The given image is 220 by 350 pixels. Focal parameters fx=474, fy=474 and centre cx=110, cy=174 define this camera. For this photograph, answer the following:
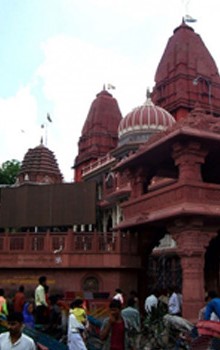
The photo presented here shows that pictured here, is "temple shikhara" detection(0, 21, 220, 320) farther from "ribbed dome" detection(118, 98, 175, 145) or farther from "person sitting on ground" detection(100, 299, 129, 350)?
"ribbed dome" detection(118, 98, 175, 145)

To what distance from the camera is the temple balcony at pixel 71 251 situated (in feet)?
49.6

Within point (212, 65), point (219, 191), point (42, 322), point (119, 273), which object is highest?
point (212, 65)

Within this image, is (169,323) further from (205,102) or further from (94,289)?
(205,102)

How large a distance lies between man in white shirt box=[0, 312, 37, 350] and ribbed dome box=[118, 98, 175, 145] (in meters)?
25.8

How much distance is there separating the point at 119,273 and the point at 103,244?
1.09 m

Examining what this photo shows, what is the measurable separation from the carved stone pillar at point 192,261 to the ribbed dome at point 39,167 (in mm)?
26185

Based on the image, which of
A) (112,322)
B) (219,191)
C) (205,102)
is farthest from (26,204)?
(205,102)

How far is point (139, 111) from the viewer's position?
101ft

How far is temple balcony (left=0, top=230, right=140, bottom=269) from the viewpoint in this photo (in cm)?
1512

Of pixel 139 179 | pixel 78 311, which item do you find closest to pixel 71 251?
pixel 139 179

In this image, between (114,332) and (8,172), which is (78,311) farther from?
(8,172)

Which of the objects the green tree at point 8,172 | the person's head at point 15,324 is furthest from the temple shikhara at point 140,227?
the green tree at point 8,172

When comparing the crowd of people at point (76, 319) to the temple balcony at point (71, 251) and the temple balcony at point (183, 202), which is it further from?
the temple balcony at point (183, 202)

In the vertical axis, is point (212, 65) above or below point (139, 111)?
above
